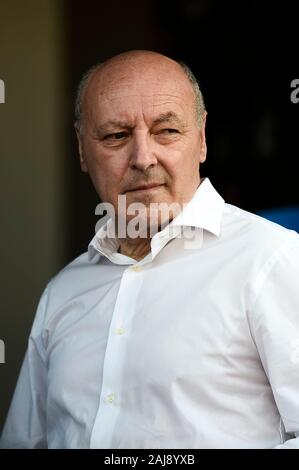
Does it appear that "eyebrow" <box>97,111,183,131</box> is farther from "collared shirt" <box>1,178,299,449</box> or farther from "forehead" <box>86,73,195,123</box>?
"collared shirt" <box>1,178,299,449</box>

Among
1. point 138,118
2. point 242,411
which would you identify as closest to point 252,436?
point 242,411

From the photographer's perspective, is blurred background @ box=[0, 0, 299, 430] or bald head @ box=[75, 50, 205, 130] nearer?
bald head @ box=[75, 50, 205, 130]

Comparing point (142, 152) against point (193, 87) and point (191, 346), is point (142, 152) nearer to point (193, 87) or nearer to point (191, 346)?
point (193, 87)

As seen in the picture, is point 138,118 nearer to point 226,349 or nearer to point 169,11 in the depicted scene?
point 226,349

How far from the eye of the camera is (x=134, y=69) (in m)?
1.63

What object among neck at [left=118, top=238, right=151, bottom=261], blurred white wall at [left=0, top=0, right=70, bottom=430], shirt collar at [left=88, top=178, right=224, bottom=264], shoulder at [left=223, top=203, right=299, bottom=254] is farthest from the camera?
blurred white wall at [left=0, top=0, right=70, bottom=430]

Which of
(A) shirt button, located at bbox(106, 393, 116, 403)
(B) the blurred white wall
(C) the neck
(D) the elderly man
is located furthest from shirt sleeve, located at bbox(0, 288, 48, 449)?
(B) the blurred white wall

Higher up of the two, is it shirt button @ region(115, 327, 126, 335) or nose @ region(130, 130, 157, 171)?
nose @ region(130, 130, 157, 171)

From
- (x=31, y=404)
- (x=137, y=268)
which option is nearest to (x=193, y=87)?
(x=137, y=268)

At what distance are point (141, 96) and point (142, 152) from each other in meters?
0.12

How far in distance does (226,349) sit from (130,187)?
0.41 meters

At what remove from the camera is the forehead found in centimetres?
159

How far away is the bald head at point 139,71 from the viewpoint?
1.62 meters
